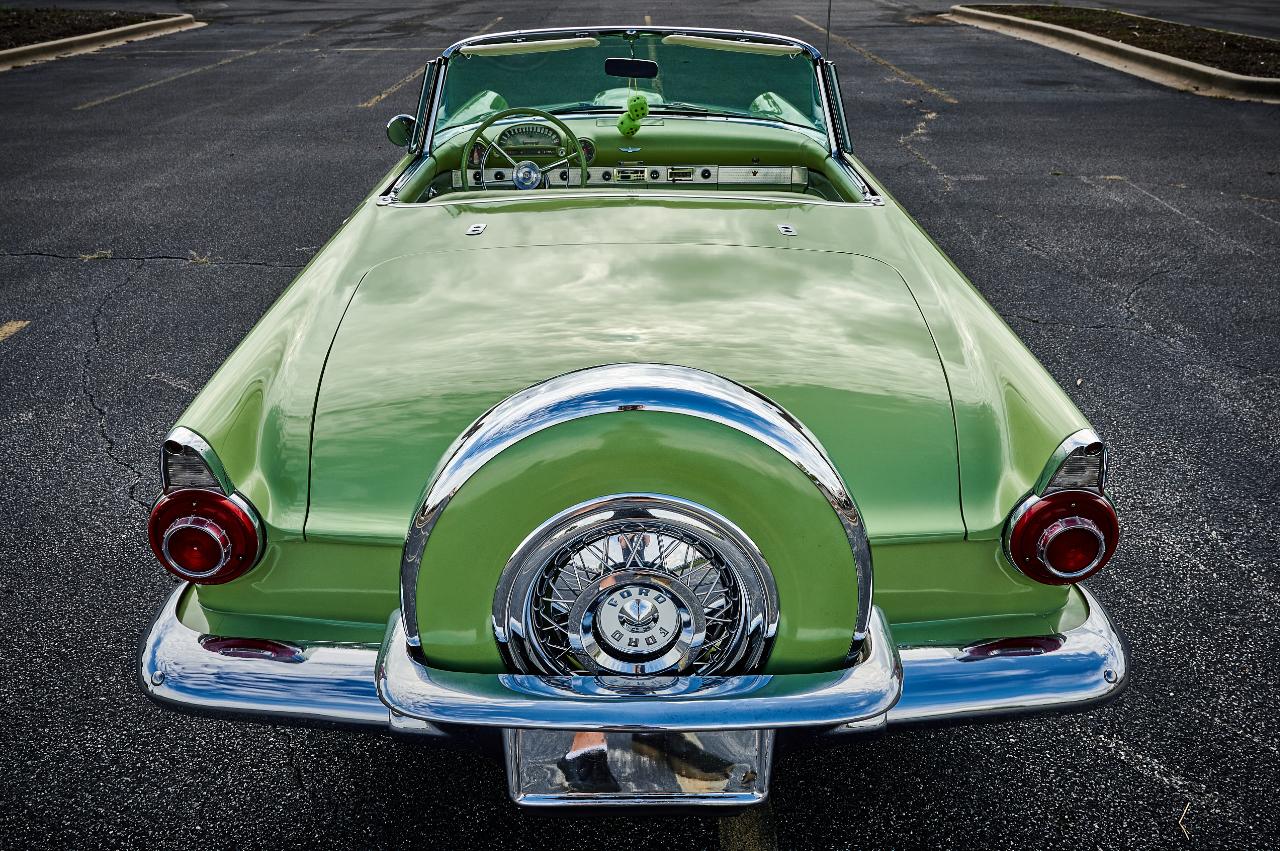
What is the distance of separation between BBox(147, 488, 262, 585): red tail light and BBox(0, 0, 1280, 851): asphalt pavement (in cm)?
48

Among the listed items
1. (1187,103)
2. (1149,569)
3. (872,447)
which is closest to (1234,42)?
(1187,103)

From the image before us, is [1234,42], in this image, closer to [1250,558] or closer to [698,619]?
[1250,558]

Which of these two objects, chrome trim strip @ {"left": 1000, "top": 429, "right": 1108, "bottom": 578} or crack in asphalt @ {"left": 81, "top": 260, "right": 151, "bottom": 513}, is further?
crack in asphalt @ {"left": 81, "top": 260, "right": 151, "bottom": 513}

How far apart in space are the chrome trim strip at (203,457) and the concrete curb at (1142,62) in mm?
12125

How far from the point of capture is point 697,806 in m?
1.77

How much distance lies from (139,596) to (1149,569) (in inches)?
120

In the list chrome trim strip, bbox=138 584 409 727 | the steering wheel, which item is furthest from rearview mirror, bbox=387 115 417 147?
chrome trim strip, bbox=138 584 409 727

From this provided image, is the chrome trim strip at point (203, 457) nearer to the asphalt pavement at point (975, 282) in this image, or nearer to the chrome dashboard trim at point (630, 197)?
the asphalt pavement at point (975, 282)

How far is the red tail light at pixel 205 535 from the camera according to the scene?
186cm

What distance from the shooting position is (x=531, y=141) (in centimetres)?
368

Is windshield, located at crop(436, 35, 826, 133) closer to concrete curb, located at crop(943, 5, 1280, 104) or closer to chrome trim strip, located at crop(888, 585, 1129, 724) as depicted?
chrome trim strip, located at crop(888, 585, 1129, 724)

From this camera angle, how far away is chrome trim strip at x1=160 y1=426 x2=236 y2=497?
191 centimetres

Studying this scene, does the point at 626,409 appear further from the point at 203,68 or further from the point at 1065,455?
the point at 203,68

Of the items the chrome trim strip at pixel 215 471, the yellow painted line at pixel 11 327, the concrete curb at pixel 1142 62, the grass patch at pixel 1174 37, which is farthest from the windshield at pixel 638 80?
the grass patch at pixel 1174 37
